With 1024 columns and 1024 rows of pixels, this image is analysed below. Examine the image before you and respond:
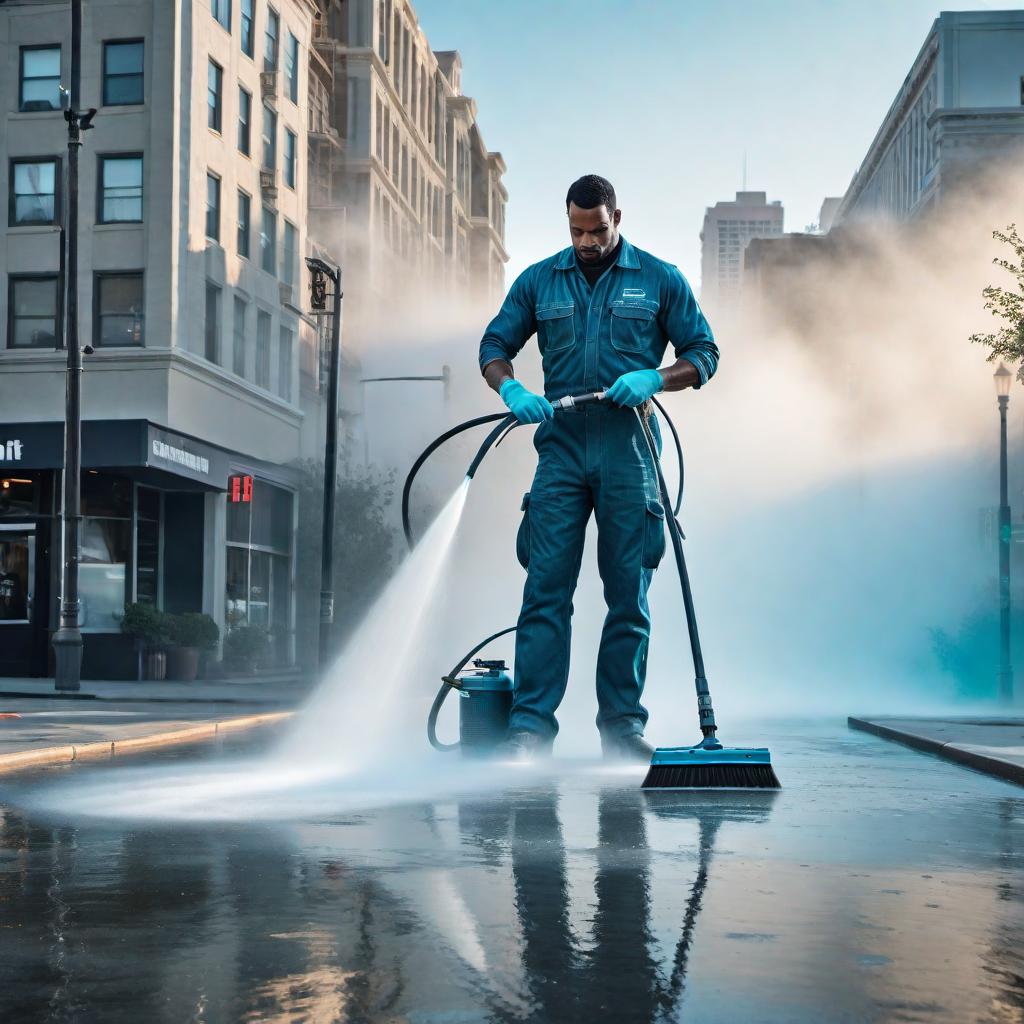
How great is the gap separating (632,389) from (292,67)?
102ft

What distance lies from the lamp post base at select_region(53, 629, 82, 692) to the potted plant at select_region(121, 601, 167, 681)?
249 inches

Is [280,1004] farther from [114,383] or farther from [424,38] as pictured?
[424,38]

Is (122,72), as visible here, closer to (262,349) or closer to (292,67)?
(262,349)

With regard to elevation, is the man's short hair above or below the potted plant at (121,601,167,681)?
above

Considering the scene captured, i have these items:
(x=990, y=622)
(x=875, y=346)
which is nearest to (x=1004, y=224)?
(x=875, y=346)

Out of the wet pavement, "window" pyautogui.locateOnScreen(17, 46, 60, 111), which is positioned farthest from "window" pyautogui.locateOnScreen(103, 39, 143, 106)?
the wet pavement

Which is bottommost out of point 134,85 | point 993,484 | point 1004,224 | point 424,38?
point 993,484

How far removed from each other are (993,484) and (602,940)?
48.1 meters

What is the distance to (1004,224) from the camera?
2413 inches

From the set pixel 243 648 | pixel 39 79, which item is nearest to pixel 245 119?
pixel 39 79

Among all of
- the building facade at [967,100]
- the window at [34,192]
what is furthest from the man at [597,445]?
the building facade at [967,100]

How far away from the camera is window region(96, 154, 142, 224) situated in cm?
2798

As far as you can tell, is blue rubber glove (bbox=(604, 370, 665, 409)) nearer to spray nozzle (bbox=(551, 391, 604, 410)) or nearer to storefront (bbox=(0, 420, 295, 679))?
spray nozzle (bbox=(551, 391, 604, 410))

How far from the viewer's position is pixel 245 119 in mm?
32312
